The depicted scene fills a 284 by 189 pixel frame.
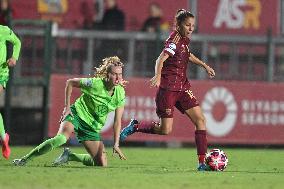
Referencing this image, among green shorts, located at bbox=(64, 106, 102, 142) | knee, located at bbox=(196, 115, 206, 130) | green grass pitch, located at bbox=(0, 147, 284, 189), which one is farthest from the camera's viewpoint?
knee, located at bbox=(196, 115, 206, 130)

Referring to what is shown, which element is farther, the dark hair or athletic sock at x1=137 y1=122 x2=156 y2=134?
athletic sock at x1=137 y1=122 x2=156 y2=134

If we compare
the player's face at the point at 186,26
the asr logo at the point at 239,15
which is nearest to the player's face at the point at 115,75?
the player's face at the point at 186,26

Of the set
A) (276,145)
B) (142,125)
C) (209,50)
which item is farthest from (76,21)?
(142,125)

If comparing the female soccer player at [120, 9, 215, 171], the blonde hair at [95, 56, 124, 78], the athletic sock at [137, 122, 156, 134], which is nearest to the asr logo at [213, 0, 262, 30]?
the athletic sock at [137, 122, 156, 134]

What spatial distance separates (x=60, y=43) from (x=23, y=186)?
34.7 ft

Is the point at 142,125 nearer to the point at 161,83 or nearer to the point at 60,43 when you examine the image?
the point at 161,83

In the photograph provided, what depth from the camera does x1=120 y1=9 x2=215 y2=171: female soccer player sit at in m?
13.5

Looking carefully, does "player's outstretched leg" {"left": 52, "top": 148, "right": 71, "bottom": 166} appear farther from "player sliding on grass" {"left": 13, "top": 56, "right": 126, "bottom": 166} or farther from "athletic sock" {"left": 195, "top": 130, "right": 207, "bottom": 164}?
"athletic sock" {"left": 195, "top": 130, "right": 207, "bottom": 164}

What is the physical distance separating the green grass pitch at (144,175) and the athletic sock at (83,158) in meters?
0.11

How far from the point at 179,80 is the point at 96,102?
1.24 metres

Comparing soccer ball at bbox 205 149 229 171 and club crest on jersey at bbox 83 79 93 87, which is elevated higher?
club crest on jersey at bbox 83 79 93 87

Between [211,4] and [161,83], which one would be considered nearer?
[161,83]

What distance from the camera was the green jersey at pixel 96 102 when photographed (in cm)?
1352

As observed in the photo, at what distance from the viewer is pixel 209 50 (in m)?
20.9
